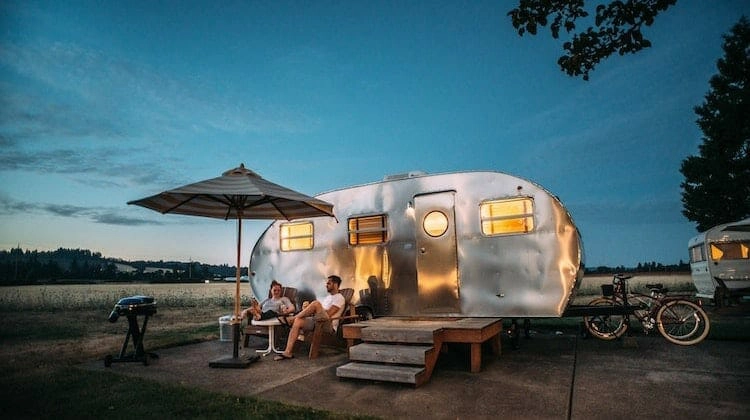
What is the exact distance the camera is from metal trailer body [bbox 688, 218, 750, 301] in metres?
11.3

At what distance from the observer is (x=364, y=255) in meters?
7.62

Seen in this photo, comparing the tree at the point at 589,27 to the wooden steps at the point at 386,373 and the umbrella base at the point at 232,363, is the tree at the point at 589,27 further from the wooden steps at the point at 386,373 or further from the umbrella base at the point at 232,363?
the umbrella base at the point at 232,363

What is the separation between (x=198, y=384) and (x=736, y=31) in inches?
1039

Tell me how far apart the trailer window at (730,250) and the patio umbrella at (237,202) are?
11.4 meters

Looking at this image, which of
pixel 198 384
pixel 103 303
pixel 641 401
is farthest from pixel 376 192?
pixel 103 303

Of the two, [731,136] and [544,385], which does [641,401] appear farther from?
[731,136]

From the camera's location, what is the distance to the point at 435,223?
7.10 meters

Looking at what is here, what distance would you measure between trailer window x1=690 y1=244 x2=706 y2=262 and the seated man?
11.3 meters

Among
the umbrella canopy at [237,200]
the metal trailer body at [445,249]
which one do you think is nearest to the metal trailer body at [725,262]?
the metal trailer body at [445,249]

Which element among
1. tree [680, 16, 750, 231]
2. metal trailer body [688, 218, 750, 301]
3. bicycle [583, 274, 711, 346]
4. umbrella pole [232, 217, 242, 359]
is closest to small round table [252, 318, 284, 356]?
umbrella pole [232, 217, 242, 359]

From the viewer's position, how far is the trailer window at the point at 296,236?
A: 27.3ft

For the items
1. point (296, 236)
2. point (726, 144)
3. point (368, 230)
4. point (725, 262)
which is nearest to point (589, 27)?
point (368, 230)

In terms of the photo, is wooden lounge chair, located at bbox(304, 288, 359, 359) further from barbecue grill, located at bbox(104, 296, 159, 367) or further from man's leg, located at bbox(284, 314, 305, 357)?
barbecue grill, located at bbox(104, 296, 159, 367)

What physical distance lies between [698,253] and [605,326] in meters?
7.54
